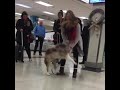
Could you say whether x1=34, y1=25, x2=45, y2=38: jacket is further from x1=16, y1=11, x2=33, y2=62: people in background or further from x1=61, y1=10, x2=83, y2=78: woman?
x1=61, y1=10, x2=83, y2=78: woman

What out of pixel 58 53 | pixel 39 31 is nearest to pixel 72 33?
pixel 58 53

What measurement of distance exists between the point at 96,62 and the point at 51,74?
1274mm

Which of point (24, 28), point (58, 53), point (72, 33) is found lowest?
point (58, 53)

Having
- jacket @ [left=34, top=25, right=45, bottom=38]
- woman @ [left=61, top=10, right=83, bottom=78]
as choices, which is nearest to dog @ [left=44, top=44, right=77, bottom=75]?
woman @ [left=61, top=10, right=83, bottom=78]

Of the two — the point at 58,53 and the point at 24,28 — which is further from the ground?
the point at 24,28

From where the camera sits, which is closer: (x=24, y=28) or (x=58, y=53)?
(x=58, y=53)

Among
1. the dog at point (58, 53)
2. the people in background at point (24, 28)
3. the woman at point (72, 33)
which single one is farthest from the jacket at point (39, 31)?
the woman at point (72, 33)

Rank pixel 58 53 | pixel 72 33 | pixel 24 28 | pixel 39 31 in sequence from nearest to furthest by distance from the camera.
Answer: pixel 72 33 → pixel 58 53 → pixel 24 28 → pixel 39 31

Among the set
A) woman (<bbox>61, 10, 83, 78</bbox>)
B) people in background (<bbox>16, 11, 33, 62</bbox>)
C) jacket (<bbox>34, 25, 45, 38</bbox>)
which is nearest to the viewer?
woman (<bbox>61, 10, 83, 78</bbox>)

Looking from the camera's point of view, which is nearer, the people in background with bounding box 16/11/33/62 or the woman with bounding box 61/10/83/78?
the woman with bounding box 61/10/83/78

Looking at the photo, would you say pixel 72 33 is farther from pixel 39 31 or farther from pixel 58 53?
pixel 39 31
